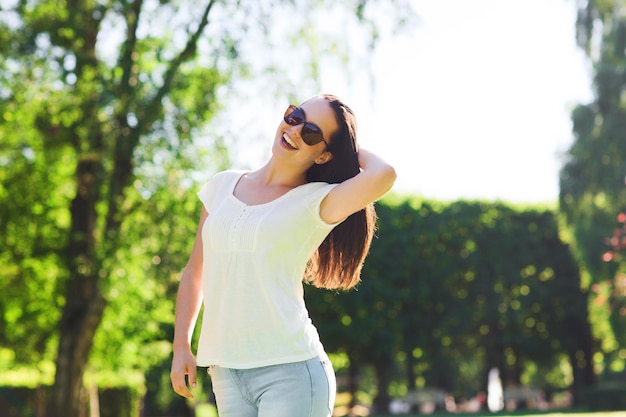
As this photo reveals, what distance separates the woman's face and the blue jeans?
2.19 feet

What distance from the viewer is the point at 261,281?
3.00 m

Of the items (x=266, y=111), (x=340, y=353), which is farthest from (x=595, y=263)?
(x=266, y=111)

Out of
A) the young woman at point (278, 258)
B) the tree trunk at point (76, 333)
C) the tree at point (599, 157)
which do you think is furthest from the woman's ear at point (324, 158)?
the tree at point (599, 157)

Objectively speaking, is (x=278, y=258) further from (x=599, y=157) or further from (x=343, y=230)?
(x=599, y=157)

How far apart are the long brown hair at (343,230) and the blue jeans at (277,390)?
42 centimetres

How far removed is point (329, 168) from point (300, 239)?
0.34 m

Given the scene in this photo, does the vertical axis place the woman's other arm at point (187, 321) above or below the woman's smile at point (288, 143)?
below

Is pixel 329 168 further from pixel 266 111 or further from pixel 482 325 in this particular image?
pixel 482 325

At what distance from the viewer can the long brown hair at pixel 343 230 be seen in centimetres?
328

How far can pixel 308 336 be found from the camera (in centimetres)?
305

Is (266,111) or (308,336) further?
(266,111)

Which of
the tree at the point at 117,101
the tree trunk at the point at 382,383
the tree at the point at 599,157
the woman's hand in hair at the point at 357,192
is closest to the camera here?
the woman's hand in hair at the point at 357,192

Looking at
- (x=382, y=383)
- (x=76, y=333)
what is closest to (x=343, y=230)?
(x=76, y=333)

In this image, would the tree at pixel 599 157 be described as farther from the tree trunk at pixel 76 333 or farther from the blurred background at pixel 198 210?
the tree trunk at pixel 76 333
